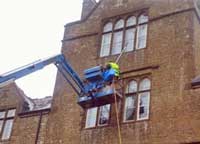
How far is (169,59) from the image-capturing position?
768 inches

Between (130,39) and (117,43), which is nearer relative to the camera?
(130,39)

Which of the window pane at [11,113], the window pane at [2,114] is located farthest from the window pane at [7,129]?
the window pane at [2,114]

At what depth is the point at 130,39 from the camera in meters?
21.2

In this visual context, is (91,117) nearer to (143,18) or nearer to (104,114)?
(104,114)

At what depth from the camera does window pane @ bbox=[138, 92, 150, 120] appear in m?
18.7

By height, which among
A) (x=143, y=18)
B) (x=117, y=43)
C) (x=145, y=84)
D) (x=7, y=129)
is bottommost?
(x=7, y=129)

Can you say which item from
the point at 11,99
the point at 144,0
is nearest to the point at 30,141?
the point at 11,99

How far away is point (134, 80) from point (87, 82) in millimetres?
1919

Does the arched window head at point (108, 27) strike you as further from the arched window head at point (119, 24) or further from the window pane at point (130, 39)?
the window pane at point (130, 39)

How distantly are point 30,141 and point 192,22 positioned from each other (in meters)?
8.65

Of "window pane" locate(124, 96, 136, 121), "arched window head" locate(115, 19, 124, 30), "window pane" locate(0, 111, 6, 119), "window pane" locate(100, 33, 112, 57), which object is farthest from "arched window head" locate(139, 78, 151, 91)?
"window pane" locate(0, 111, 6, 119)

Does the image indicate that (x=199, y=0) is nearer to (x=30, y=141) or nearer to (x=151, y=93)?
(x=151, y=93)

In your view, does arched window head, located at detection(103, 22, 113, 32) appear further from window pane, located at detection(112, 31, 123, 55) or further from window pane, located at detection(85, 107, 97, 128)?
window pane, located at detection(85, 107, 97, 128)

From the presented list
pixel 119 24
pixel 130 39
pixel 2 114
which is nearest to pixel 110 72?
pixel 130 39
